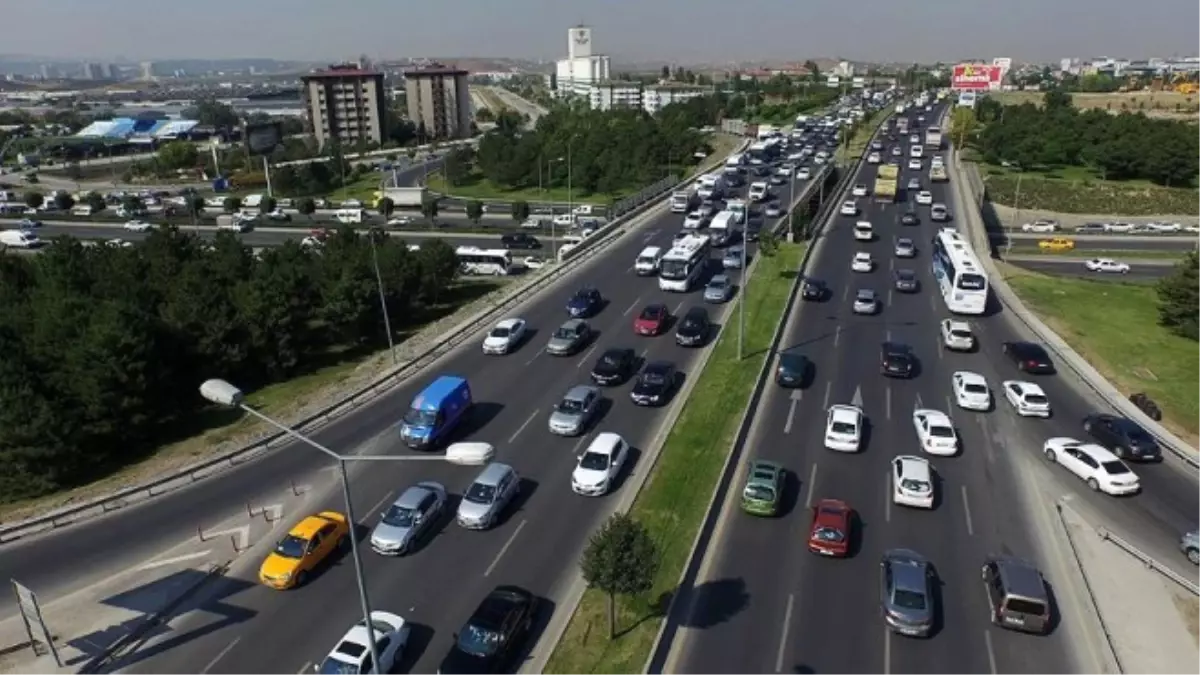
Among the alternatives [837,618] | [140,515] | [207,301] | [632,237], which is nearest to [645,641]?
[837,618]

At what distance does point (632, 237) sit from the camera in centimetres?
7688

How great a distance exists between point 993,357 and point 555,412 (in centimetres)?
2714

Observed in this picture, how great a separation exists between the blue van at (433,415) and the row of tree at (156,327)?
14.7m

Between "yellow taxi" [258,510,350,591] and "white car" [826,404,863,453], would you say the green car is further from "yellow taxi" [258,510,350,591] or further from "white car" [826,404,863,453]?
"yellow taxi" [258,510,350,591]

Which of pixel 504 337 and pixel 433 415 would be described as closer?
pixel 433 415

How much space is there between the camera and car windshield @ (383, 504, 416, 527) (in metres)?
28.4

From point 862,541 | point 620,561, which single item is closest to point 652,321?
point 862,541

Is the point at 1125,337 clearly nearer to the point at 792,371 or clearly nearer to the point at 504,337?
the point at 792,371

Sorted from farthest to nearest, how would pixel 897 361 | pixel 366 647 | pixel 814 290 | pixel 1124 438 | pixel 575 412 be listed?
pixel 814 290
pixel 897 361
pixel 575 412
pixel 1124 438
pixel 366 647

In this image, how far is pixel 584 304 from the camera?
52.7m

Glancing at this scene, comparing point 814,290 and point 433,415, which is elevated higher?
point 814,290

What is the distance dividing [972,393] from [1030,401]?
8.57 ft

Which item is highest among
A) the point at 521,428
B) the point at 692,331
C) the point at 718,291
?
the point at 718,291

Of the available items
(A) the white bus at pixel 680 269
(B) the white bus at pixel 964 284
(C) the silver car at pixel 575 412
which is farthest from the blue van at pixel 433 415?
(B) the white bus at pixel 964 284
